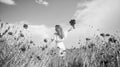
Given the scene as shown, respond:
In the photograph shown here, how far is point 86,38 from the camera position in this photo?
233 inches

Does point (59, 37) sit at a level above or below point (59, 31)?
below

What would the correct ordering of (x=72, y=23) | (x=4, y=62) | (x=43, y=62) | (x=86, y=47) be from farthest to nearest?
(x=86, y=47), (x=72, y=23), (x=43, y=62), (x=4, y=62)

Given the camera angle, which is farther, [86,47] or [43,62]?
[86,47]

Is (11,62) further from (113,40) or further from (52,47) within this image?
(113,40)

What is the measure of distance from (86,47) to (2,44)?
3.36 meters

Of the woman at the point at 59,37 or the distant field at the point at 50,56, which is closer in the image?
the distant field at the point at 50,56

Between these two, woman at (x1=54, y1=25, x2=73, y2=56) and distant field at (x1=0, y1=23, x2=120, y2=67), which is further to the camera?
woman at (x1=54, y1=25, x2=73, y2=56)

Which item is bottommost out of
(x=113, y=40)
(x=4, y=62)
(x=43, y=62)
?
(x=43, y=62)

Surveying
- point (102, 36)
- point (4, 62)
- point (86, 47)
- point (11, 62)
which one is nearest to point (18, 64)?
point (11, 62)

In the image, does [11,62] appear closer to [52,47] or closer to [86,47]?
[52,47]

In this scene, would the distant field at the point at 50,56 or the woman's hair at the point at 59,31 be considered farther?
the woman's hair at the point at 59,31

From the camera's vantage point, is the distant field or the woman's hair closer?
the distant field

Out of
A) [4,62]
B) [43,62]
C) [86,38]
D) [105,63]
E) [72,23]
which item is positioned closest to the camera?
[4,62]

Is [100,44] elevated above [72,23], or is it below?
below
